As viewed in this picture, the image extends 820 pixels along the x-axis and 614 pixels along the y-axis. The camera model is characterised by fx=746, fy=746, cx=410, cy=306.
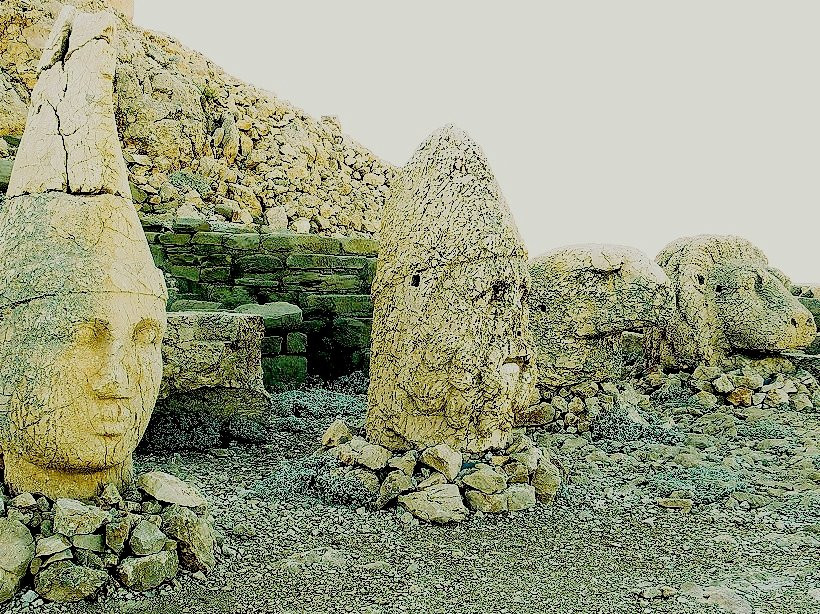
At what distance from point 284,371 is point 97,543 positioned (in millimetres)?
5092

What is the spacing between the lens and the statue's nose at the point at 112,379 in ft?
11.6

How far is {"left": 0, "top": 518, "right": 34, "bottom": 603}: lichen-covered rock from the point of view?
125 inches

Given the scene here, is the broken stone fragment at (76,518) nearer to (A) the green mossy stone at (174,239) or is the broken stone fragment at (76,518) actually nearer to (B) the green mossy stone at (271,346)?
(B) the green mossy stone at (271,346)

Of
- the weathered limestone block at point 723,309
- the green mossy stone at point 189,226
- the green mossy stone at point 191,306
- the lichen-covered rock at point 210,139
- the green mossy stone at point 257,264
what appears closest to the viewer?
the weathered limestone block at point 723,309

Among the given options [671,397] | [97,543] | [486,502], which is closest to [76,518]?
[97,543]

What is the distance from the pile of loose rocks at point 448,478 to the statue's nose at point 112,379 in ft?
5.76

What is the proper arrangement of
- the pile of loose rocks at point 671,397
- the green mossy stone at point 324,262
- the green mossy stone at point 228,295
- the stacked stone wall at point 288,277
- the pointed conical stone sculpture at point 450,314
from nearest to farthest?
1. the pointed conical stone sculpture at point 450,314
2. the pile of loose rocks at point 671,397
3. the stacked stone wall at point 288,277
4. the green mossy stone at point 228,295
5. the green mossy stone at point 324,262

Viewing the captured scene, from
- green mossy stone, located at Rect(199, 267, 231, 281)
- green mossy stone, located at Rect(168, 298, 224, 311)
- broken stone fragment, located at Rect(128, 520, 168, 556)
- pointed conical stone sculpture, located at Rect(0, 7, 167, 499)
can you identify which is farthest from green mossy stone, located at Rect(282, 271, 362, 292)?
broken stone fragment, located at Rect(128, 520, 168, 556)

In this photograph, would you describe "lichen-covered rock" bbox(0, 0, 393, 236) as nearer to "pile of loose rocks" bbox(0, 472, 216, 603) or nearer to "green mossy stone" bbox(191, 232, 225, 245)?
"green mossy stone" bbox(191, 232, 225, 245)

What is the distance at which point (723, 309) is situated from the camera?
7.87m

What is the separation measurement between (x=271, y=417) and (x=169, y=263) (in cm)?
437

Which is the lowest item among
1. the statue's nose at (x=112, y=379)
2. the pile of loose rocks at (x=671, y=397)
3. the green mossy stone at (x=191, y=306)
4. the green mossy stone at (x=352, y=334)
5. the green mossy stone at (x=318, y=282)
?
the pile of loose rocks at (x=671, y=397)

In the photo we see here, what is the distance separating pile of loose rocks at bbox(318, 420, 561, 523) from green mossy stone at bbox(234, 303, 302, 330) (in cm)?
349

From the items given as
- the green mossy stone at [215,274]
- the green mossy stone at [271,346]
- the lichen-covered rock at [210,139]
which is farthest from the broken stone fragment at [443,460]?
Answer: the lichen-covered rock at [210,139]
